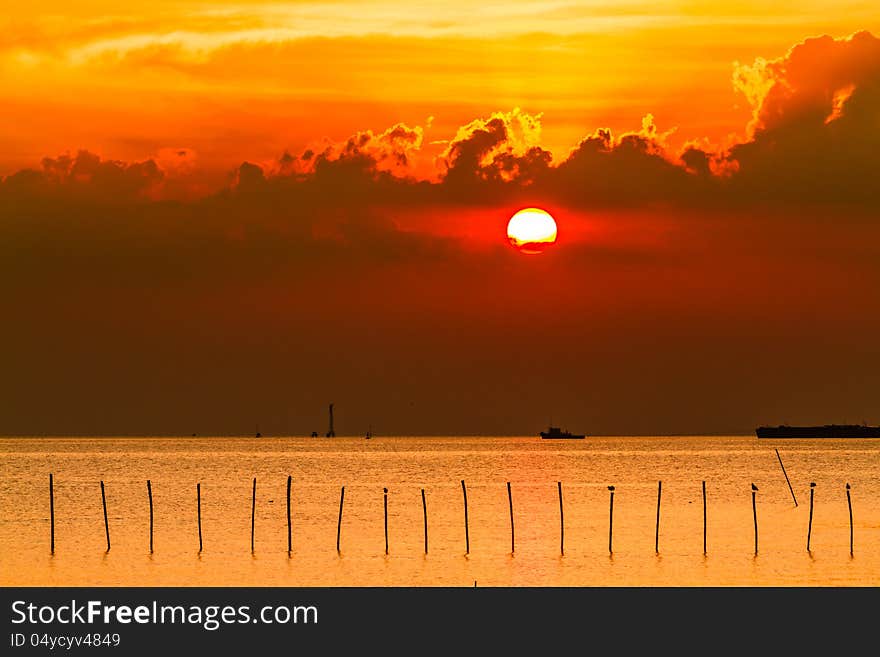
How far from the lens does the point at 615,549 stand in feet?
311

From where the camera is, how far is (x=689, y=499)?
510ft

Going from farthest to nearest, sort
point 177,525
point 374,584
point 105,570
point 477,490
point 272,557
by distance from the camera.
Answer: point 477,490 < point 177,525 < point 272,557 < point 105,570 < point 374,584

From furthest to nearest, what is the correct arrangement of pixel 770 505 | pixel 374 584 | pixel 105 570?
pixel 770 505, pixel 105 570, pixel 374 584

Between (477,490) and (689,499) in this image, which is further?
(477,490)
